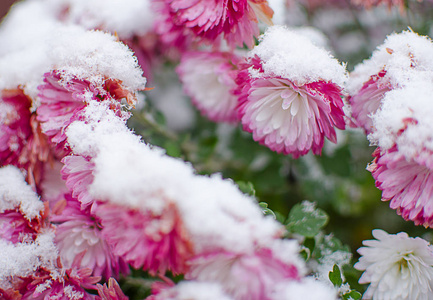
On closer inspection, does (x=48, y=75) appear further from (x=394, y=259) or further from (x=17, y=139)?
(x=394, y=259)

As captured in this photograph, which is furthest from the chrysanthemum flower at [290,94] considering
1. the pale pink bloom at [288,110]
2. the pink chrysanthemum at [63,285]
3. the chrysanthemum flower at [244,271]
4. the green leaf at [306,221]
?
the pink chrysanthemum at [63,285]

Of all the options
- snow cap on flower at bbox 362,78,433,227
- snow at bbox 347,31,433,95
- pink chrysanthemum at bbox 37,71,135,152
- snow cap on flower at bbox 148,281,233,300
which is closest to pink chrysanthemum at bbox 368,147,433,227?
snow cap on flower at bbox 362,78,433,227

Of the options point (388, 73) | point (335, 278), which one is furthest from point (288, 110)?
point (335, 278)

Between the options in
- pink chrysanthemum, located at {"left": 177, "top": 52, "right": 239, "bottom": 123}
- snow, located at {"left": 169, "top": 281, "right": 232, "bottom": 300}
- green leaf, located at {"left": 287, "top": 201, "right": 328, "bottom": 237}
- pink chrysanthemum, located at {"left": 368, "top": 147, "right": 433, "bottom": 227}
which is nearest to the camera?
snow, located at {"left": 169, "top": 281, "right": 232, "bottom": 300}

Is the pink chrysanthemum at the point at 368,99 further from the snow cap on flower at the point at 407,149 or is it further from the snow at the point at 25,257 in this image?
the snow at the point at 25,257

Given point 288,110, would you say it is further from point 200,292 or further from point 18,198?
point 18,198

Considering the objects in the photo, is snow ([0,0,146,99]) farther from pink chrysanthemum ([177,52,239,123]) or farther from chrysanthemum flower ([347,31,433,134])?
chrysanthemum flower ([347,31,433,134])

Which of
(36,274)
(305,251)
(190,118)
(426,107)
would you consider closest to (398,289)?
(305,251)
